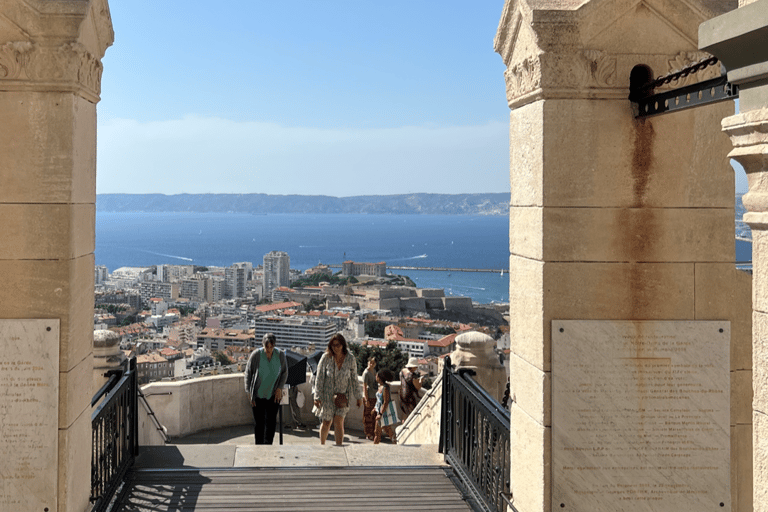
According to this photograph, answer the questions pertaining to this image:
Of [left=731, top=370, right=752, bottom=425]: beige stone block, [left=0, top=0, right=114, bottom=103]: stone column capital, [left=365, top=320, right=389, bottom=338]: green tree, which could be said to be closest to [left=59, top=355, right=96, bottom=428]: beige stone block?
[left=0, top=0, right=114, bottom=103]: stone column capital

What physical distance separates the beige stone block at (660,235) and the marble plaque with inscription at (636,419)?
0.39 m

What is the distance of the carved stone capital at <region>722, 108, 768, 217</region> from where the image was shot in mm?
2105

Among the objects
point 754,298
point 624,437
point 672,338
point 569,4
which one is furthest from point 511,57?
point 754,298

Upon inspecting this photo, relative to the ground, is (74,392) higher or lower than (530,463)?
higher

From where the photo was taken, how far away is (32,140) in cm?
409

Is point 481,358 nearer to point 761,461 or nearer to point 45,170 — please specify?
point 45,170

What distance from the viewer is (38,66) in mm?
4062

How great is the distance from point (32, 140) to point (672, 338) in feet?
12.5

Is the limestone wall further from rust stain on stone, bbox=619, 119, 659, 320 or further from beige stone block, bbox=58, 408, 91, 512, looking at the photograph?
rust stain on stone, bbox=619, 119, 659, 320

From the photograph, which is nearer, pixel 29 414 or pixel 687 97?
pixel 687 97

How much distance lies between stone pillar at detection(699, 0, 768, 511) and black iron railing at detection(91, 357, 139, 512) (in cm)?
407

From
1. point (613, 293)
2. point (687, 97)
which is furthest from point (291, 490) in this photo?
point (687, 97)

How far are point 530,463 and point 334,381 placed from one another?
3.51 meters

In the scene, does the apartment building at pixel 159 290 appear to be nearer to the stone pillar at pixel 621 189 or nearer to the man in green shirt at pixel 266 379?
the man in green shirt at pixel 266 379
